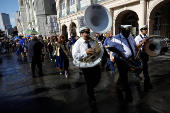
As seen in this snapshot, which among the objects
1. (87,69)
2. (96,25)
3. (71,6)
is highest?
(71,6)

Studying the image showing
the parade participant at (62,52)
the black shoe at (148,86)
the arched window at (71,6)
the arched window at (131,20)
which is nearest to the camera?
the black shoe at (148,86)

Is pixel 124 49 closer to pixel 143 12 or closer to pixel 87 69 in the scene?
pixel 87 69

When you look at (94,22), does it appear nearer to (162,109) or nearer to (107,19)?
(107,19)

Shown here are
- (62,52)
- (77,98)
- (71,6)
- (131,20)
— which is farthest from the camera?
(71,6)

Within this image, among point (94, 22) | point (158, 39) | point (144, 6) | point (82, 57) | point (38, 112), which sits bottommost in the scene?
point (38, 112)

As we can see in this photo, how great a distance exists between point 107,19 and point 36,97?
2901 millimetres

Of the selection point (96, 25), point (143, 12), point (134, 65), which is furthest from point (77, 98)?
point (143, 12)

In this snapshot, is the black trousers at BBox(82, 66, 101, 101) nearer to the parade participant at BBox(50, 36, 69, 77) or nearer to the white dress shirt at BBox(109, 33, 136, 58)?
the white dress shirt at BBox(109, 33, 136, 58)

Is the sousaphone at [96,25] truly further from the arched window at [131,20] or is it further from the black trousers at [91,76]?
the arched window at [131,20]

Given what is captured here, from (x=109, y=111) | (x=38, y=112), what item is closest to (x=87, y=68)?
(x=109, y=111)

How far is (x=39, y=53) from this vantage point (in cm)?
505

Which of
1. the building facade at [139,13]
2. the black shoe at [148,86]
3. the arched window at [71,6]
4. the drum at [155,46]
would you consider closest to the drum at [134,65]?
the drum at [155,46]

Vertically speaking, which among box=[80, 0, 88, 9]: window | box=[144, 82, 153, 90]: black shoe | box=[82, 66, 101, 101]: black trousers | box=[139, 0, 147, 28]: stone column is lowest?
box=[144, 82, 153, 90]: black shoe

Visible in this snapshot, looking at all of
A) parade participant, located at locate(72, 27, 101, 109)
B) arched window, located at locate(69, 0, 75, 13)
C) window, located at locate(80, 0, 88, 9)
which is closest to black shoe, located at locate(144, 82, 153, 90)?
parade participant, located at locate(72, 27, 101, 109)
